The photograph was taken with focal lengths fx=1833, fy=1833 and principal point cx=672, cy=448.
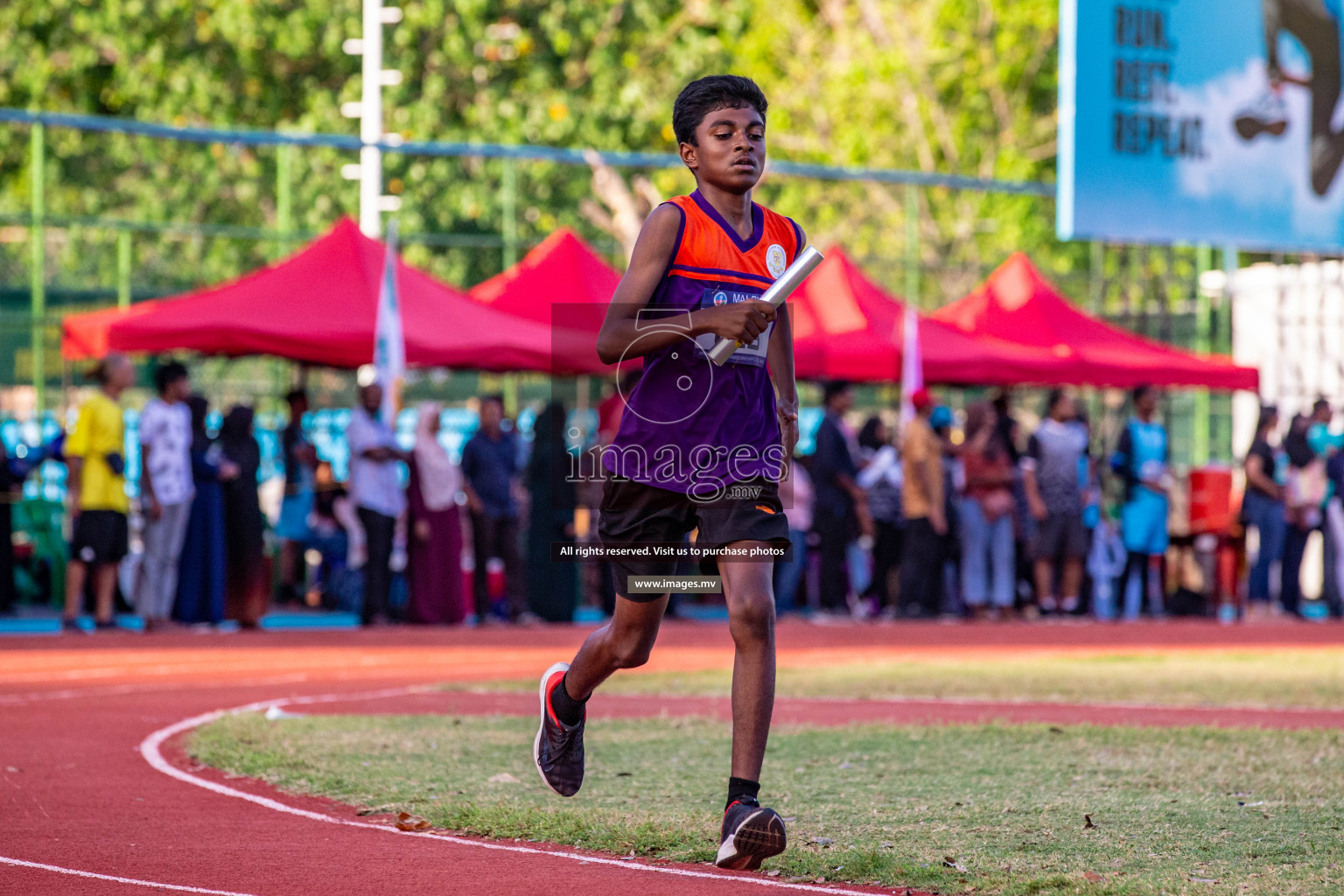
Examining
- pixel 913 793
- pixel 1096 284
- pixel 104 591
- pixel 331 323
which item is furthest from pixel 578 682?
pixel 1096 284

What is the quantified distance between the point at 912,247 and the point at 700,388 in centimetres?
1766

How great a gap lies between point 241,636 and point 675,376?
10640 millimetres

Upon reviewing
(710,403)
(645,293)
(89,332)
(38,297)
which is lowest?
(710,403)

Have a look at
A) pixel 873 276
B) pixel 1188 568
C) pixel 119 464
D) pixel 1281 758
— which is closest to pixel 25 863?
pixel 1281 758

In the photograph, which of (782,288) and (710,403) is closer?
(782,288)

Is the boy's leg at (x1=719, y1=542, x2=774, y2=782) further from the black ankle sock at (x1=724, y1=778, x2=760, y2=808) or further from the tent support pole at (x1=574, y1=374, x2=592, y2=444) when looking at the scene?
the tent support pole at (x1=574, y1=374, x2=592, y2=444)

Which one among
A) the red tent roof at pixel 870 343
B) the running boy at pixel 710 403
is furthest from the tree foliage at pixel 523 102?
the running boy at pixel 710 403

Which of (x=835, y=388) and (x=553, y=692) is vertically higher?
(x=835, y=388)

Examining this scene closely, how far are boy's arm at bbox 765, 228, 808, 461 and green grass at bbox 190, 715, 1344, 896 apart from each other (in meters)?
1.34

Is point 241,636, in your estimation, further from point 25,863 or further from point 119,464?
point 25,863

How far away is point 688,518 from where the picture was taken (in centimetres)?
561

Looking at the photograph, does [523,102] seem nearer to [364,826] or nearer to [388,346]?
[388,346]

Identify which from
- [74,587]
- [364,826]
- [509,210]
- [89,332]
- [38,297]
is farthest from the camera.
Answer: [509,210]

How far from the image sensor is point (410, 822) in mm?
6395
